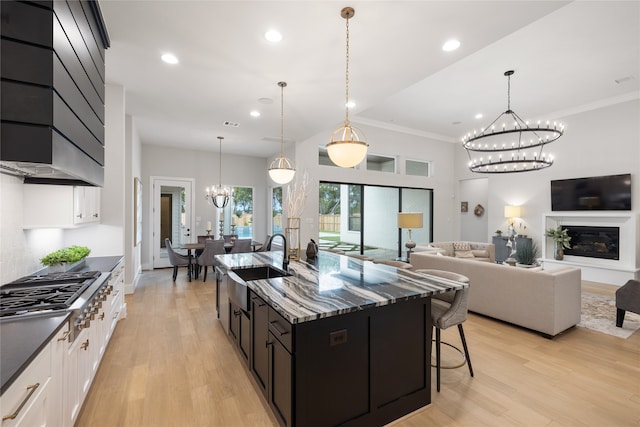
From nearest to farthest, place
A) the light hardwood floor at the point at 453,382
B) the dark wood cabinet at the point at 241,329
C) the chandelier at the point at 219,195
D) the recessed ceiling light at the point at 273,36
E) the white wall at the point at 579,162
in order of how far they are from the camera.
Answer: the light hardwood floor at the point at 453,382 < the dark wood cabinet at the point at 241,329 < the recessed ceiling light at the point at 273,36 < the white wall at the point at 579,162 < the chandelier at the point at 219,195

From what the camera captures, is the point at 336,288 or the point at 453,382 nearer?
the point at 336,288

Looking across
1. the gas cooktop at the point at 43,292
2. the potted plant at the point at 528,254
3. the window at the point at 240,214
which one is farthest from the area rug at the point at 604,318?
the window at the point at 240,214

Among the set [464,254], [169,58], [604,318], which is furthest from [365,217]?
[169,58]

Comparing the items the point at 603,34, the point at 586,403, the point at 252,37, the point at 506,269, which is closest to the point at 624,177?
the point at 603,34

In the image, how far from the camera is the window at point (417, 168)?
26.1 ft

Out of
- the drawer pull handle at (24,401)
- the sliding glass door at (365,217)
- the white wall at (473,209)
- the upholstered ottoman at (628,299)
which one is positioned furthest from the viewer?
the white wall at (473,209)

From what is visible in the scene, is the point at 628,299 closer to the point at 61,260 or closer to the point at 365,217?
the point at 365,217

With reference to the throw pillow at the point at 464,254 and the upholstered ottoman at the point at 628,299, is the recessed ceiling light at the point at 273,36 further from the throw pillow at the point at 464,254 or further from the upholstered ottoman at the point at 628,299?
the throw pillow at the point at 464,254

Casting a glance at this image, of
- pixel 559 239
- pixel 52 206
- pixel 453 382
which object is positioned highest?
pixel 52 206

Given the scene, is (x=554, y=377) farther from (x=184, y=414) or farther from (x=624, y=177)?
(x=624, y=177)

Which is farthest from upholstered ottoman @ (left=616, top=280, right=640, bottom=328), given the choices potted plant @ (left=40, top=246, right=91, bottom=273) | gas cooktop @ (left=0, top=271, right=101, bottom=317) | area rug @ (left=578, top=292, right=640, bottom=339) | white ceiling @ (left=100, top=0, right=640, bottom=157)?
potted plant @ (left=40, top=246, right=91, bottom=273)

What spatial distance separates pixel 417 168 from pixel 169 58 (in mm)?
6721

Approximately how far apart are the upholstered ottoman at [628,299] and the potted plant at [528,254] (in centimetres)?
330

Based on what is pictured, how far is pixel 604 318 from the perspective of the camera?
387 cm
